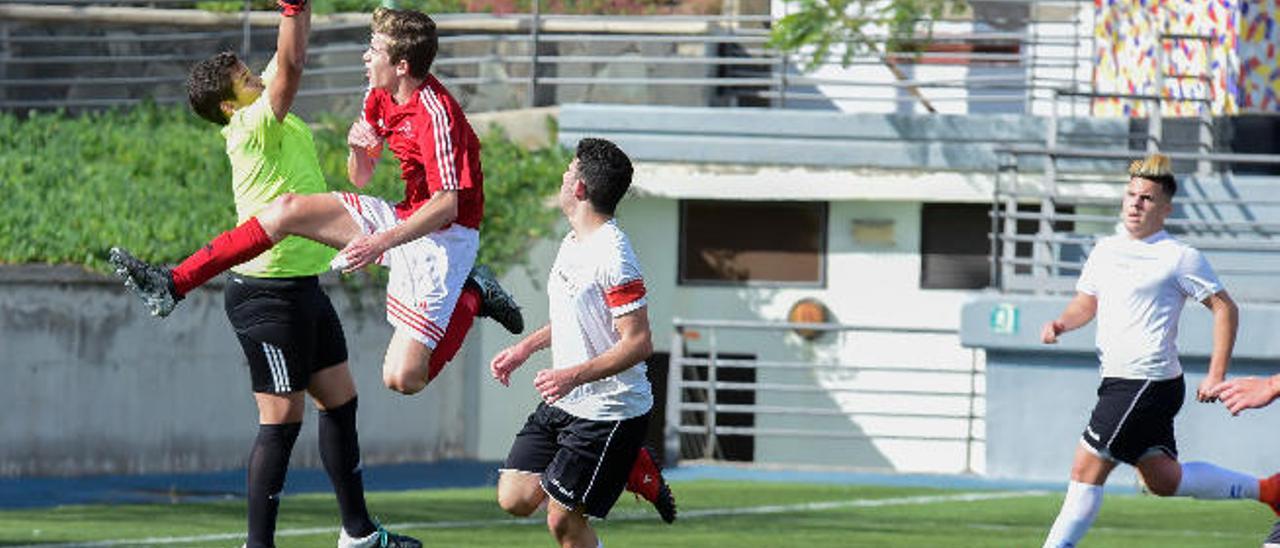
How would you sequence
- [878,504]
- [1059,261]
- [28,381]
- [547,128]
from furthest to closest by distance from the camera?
1. [547,128]
2. [1059,261]
3. [28,381]
4. [878,504]

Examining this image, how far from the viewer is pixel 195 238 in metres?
23.5

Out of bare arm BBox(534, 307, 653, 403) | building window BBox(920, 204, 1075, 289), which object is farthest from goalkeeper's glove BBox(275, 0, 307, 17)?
building window BBox(920, 204, 1075, 289)

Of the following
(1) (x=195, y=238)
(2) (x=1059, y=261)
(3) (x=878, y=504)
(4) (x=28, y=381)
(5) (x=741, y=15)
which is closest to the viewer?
(3) (x=878, y=504)

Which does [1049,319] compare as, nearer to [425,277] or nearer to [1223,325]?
[1223,325]

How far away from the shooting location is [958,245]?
3009 cm

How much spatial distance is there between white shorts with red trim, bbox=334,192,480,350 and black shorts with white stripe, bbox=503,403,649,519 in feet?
3.14

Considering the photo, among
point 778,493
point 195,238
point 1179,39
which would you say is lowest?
point 778,493

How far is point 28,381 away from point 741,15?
11761 mm

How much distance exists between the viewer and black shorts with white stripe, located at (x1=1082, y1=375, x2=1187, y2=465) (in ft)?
42.7

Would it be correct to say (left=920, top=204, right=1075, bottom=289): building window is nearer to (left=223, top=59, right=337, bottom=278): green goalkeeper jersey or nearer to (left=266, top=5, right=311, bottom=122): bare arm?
(left=223, top=59, right=337, bottom=278): green goalkeeper jersey

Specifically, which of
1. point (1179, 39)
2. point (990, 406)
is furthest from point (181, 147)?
point (1179, 39)

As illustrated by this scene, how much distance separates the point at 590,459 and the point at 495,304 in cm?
158

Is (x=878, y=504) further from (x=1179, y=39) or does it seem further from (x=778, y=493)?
(x=1179, y=39)

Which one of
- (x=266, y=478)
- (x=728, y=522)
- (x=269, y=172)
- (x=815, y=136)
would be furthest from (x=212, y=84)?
(x=815, y=136)
